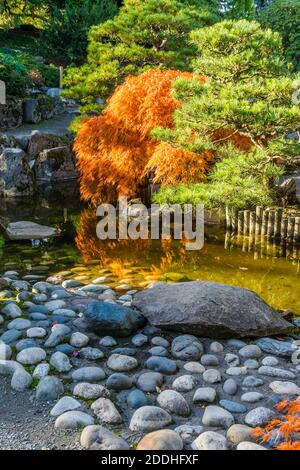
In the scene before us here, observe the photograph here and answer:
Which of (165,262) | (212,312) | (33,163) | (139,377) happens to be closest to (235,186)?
(165,262)

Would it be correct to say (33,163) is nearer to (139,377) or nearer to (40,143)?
(40,143)

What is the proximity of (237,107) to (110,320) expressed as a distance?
3.34 metres

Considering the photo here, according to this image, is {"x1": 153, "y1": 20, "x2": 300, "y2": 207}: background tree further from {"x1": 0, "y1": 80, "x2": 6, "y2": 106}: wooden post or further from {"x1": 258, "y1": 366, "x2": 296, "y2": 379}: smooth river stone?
{"x1": 0, "y1": 80, "x2": 6, "y2": 106}: wooden post

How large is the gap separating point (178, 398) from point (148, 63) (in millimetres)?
9820

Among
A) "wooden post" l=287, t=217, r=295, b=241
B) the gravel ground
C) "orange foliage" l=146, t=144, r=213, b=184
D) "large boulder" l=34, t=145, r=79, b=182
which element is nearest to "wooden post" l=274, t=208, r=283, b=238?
"wooden post" l=287, t=217, r=295, b=241

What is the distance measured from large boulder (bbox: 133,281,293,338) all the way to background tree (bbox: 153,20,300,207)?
2.40m

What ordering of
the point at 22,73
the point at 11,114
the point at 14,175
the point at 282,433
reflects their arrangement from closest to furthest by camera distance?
the point at 282,433 → the point at 14,175 → the point at 11,114 → the point at 22,73

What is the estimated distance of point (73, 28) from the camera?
20156 millimetres

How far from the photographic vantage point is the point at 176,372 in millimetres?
3605

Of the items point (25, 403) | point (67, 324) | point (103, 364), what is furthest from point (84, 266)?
point (25, 403)

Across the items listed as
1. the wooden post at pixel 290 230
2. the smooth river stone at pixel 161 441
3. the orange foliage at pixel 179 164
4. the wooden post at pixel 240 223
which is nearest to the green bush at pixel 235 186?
the wooden post at pixel 290 230

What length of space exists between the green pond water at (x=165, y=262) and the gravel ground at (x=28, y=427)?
8.43ft

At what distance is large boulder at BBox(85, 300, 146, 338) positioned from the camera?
409 centimetres
